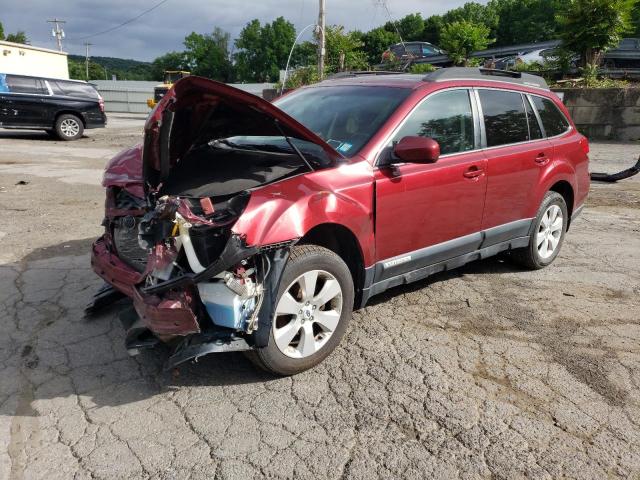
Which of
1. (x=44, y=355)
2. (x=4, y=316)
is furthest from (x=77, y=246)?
(x=44, y=355)

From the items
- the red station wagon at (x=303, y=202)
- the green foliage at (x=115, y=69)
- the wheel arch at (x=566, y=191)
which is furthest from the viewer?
the green foliage at (x=115, y=69)

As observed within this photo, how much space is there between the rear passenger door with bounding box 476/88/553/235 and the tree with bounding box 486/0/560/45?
59801 mm

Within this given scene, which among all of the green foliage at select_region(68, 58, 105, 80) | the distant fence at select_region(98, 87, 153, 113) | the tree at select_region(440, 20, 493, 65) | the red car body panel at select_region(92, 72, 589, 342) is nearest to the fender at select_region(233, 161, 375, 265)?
the red car body panel at select_region(92, 72, 589, 342)

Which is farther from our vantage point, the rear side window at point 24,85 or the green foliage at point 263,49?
the green foliage at point 263,49

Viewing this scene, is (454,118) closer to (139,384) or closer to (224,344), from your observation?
(224,344)

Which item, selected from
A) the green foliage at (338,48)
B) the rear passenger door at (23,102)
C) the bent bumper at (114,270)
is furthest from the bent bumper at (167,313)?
the green foliage at (338,48)

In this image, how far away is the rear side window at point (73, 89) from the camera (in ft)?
52.2

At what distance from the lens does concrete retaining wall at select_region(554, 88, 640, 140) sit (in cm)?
1453

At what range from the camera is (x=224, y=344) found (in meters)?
2.83

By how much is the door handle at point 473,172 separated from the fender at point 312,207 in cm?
101

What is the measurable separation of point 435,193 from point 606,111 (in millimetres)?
13625

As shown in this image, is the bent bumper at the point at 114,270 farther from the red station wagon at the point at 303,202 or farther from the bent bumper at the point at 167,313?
the bent bumper at the point at 167,313

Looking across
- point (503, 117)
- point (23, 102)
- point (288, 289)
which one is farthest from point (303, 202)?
point (23, 102)

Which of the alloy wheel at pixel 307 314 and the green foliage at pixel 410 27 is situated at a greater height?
the green foliage at pixel 410 27
